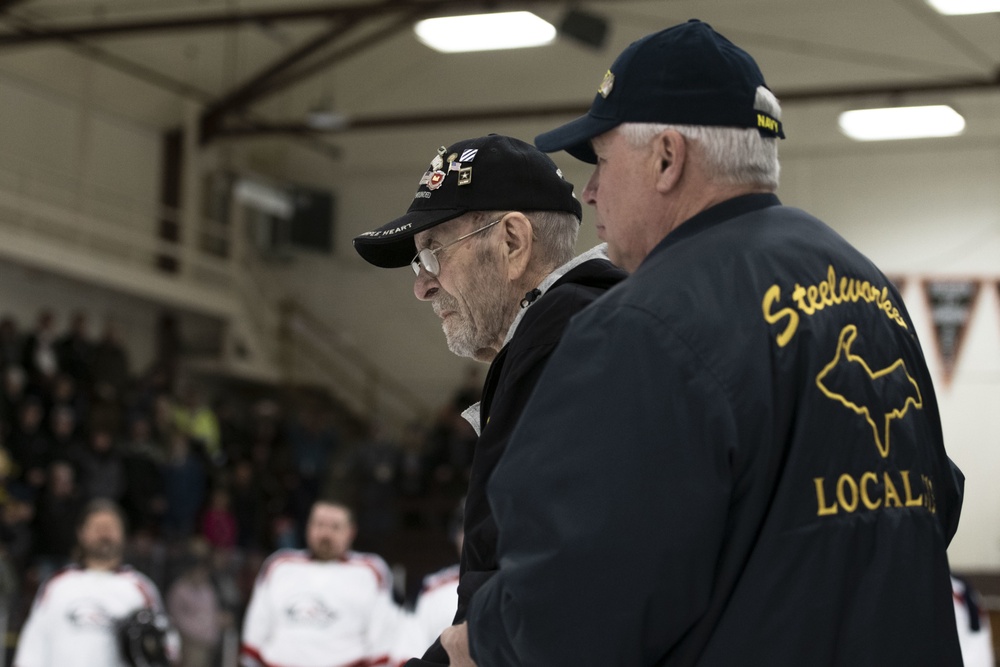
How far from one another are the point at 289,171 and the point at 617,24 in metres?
6.33

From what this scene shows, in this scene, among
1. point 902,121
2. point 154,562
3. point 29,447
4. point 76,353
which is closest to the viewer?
point 154,562

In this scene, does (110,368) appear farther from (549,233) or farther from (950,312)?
(549,233)

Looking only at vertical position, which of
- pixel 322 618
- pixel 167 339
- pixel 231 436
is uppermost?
pixel 167 339

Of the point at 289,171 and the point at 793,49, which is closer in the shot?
the point at 793,49

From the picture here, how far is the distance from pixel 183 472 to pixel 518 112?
5966 millimetres

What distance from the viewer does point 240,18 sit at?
48.7 feet

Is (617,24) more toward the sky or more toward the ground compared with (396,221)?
more toward the sky

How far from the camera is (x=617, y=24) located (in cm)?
1756

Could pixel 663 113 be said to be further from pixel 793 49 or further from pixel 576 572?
pixel 793 49

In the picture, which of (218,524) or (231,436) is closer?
(218,524)

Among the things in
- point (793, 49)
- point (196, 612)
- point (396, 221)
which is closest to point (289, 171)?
point (793, 49)

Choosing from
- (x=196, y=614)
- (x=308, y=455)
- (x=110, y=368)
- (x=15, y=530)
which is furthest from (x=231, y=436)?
(x=196, y=614)

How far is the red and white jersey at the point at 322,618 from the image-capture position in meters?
8.39

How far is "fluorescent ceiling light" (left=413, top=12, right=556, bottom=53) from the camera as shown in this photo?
10.8m
